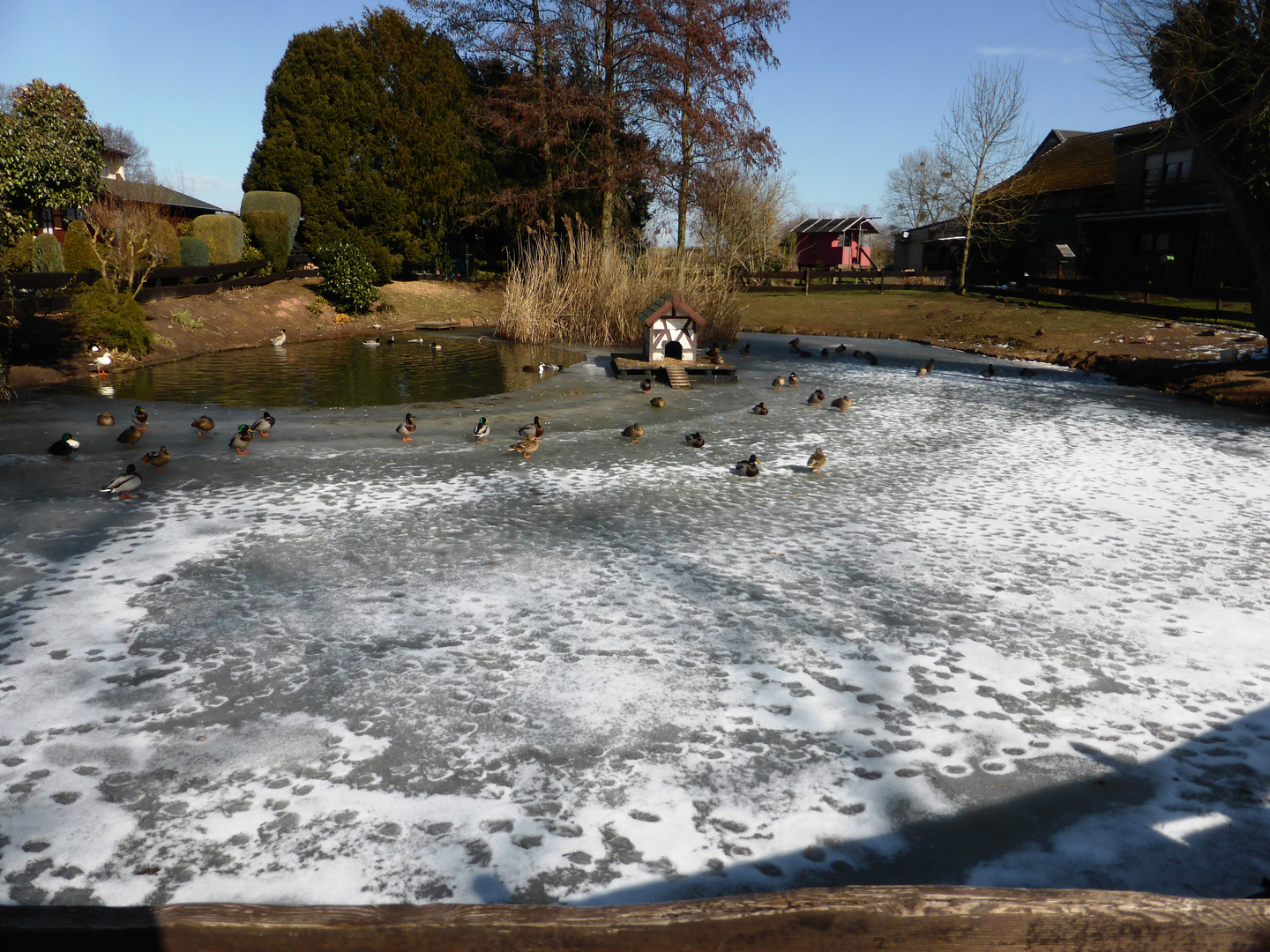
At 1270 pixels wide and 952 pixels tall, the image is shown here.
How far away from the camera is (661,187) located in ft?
84.3

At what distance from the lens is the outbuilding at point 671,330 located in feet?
48.5

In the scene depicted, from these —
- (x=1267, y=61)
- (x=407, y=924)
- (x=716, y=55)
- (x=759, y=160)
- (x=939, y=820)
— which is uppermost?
(x=716, y=55)

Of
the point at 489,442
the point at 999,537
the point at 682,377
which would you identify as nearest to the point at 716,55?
the point at 682,377

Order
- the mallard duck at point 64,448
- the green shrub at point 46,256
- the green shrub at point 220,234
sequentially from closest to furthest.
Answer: the mallard duck at point 64,448 < the green shrub at point 46,256 < the green shrub at point 220,234

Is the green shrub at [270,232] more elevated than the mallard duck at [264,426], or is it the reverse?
the green shrub at [270,232]

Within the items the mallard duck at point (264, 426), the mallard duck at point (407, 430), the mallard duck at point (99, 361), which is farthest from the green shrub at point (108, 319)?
the mallard duck at point (407, 430)

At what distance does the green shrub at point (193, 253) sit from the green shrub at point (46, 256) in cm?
358

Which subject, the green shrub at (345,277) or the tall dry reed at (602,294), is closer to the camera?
the tall dry reed at (602,294)

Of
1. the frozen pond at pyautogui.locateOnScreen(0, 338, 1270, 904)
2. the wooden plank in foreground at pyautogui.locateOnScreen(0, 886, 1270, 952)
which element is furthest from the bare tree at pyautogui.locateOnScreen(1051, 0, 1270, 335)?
the wooden plank in foreground at pyautogui.locateOnScreen(0, 886, 1270, 952)

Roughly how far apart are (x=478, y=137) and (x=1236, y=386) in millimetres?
25894

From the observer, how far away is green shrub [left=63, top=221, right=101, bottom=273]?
754 inches

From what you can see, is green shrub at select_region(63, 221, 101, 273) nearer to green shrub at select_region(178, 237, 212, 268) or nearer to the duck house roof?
green shrub at select_region(178, 237, 212, 268)

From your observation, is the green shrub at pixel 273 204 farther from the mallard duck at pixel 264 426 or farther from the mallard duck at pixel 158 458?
the mallard duck at pixel 158 458

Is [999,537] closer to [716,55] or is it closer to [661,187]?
[661,187]
